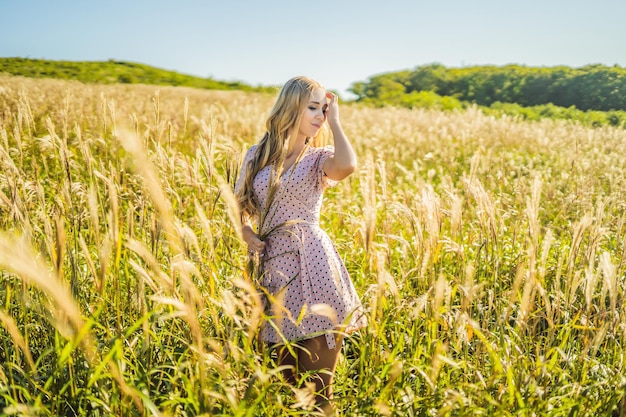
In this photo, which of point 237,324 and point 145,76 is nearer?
point 237,324

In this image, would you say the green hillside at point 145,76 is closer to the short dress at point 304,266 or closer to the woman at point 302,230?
the woman at point 302,230

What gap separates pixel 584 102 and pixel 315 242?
9.13 m

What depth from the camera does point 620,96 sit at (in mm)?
7922

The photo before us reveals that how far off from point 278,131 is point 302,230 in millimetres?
589

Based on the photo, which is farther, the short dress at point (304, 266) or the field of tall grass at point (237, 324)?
the short dress at point (304, 266)

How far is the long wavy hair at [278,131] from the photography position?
2.39 m

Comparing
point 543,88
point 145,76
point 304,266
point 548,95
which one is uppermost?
point 145,76

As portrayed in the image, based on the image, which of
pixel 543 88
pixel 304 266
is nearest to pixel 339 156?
pixel 304 266

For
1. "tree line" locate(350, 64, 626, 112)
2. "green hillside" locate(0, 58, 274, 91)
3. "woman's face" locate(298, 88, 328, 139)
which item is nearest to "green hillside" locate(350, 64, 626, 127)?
"tree line" locate(350, 64, 626, 112)

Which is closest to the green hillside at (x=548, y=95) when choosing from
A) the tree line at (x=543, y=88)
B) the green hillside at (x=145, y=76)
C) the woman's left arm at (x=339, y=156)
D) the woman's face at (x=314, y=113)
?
the tree line at (x=543, y=88)

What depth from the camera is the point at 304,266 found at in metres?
2.16

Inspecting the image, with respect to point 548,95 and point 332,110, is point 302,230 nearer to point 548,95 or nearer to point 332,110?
point 332,110

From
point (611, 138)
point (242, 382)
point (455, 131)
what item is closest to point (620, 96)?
point (611, 138)

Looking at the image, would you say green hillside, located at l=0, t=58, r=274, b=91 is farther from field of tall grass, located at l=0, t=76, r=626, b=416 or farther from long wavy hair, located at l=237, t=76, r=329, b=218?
field of tall grass, located at l=0, t=76, r=626, b=416
